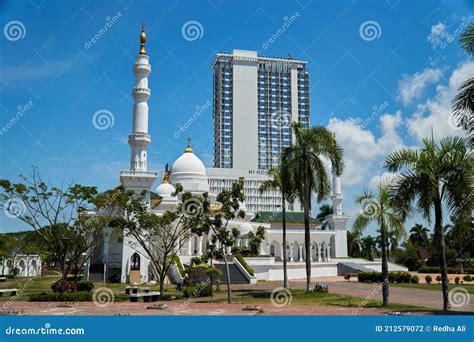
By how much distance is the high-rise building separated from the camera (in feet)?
376

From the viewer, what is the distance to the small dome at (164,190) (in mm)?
51747

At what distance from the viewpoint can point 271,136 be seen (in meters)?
120

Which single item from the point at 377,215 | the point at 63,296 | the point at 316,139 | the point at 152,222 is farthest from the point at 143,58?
the point at 377,215

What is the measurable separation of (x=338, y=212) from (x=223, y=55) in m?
63.8

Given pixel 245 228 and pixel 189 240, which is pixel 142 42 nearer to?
pixel 189 240

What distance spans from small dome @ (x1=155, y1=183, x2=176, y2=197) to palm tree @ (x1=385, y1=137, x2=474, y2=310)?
36.6m

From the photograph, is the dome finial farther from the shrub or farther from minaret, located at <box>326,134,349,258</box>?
minaret, located at <box>326,134,349,258</box>

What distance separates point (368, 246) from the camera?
7288 cm


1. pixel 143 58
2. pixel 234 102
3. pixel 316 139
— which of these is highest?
pixel 234 102

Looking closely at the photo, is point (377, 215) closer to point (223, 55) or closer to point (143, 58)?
point (143, 58)

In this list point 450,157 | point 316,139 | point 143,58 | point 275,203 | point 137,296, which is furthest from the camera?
point 275,203

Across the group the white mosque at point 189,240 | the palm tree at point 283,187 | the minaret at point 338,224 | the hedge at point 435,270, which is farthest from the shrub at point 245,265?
the minaret at point 338,224

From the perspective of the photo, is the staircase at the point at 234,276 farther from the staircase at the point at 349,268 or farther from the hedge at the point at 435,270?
the hedge at the point at 435,270

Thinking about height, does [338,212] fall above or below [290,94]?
below
